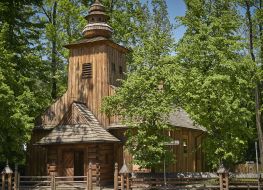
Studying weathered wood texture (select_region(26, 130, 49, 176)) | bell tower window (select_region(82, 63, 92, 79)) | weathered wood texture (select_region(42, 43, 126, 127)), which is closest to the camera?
weathered wood texture (select_region(42, 43, 126, 127))

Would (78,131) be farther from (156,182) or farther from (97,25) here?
(97,25)

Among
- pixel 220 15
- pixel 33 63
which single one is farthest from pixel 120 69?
pixel 220 15

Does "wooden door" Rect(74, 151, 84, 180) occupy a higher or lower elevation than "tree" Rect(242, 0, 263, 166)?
lower

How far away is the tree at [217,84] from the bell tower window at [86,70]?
859 centimetres

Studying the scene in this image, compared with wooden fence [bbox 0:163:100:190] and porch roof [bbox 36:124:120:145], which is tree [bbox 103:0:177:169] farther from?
wooden fence [bbox 0:163:100:190]

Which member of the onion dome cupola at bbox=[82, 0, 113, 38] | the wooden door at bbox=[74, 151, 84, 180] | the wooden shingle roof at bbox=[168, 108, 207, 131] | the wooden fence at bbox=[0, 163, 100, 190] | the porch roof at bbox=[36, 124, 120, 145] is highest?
the onion dome cupola at bbox=[82, 0, 113, 38]

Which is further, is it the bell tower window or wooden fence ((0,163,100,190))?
the bell tower window

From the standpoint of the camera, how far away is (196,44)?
2689 cm

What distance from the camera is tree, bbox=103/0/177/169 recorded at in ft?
83.1

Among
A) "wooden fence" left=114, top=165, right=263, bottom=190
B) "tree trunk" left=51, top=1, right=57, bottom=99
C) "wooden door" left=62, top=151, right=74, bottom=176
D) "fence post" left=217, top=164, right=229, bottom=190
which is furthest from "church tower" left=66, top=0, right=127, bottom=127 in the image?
"fence post" left=217, top=164, right=229, bottom=190

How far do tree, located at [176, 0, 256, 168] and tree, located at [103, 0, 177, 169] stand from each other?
51.0 inches

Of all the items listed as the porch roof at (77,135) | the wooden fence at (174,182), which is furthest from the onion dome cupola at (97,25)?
the wooden fence at (174,182)

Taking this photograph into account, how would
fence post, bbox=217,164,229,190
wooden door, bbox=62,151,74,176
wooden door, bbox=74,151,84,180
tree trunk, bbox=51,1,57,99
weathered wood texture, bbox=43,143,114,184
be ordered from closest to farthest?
1. fence post, bbox=217,164,229,190
2. weathered wood texture, bbox=43,143,114,184
3. wooden door, bbox=62,151,74,176
4. wooden door, bbox=74,151,84,180
5. tree trunk, bbox=51,1,57,99

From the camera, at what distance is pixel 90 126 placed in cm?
2977
